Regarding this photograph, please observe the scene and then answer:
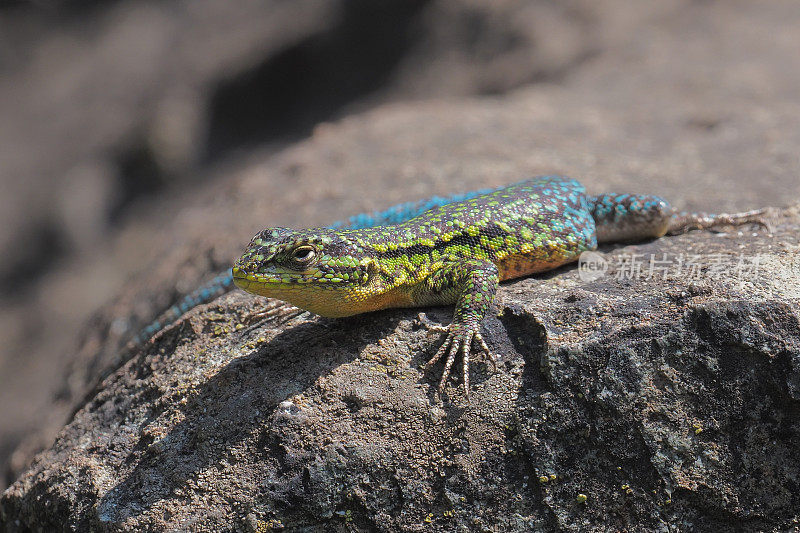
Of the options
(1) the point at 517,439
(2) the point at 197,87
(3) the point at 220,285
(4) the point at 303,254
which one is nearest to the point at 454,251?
(4) the point at 303,254

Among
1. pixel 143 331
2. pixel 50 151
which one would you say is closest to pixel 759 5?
pixel 143 331

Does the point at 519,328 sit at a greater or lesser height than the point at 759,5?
lesser

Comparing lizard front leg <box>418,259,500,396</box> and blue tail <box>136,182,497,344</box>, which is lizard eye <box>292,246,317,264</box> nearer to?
lizard front leg <box>418,259,500,396</box>

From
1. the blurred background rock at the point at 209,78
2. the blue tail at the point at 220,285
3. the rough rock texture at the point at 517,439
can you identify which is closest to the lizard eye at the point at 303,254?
the rough rock texture at the point at 517,439

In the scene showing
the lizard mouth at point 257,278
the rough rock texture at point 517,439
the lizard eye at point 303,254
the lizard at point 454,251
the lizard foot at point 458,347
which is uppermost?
the lizard eye at point 303,254

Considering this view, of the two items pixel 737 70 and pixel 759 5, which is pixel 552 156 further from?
pixel 759 5

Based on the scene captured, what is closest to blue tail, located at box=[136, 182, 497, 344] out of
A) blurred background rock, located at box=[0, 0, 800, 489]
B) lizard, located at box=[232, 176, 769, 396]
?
lizard, located at box=[232, 176, 769, 396]

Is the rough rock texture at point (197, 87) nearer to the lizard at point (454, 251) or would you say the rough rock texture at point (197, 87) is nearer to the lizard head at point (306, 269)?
the lizard at point (454, 251)
